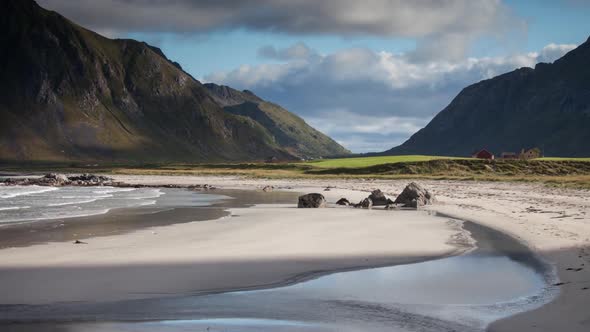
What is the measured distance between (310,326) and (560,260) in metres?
9.17

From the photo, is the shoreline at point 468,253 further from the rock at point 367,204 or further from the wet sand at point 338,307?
the rock at point 367,204

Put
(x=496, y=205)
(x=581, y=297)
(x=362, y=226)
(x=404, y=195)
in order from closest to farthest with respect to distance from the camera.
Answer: (x=581, y=297), (x=362, y=226), (x=496, y=205), (x=404, y=195)

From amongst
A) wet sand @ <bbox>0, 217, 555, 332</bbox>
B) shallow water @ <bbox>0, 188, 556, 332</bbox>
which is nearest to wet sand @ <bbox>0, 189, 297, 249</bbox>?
wet sand @ <bbox>0, 217, 555, 332</bbox>

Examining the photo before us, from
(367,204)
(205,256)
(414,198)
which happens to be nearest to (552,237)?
(205,256)

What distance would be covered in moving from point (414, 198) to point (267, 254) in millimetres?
23447

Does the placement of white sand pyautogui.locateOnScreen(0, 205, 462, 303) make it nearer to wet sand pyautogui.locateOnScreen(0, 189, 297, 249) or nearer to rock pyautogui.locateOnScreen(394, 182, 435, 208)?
wet sand pyautogui.locateOnScreen(0, 189, 297, 249)

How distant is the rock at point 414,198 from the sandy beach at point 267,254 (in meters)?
8.60

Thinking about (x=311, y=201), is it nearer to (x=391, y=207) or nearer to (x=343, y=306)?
(x=391, y=207)

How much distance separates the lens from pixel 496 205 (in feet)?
127

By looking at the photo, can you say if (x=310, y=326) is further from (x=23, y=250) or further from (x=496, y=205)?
(x=496, y=205)

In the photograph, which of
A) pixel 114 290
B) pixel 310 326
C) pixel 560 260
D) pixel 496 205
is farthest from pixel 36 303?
pixel 496 205

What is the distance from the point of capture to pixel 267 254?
62.3 feet

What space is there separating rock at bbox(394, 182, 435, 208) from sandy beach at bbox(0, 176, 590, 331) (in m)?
8.60

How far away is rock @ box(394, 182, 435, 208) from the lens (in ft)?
133
